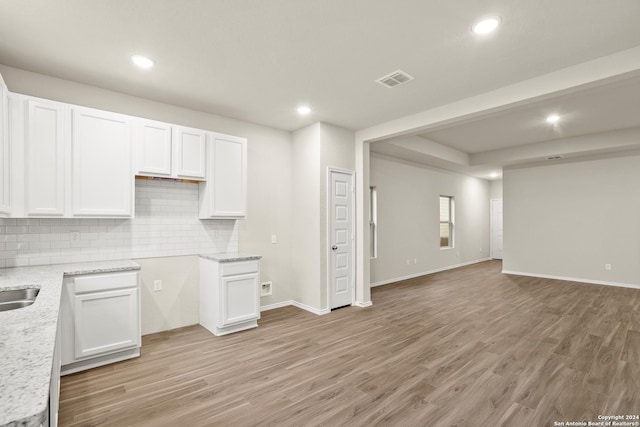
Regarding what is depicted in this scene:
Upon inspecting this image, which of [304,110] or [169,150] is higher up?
[304,110]

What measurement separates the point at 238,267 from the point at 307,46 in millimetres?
2493

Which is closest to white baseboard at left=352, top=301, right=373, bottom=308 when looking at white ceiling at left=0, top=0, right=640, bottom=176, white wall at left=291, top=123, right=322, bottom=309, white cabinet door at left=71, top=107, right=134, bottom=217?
white wall at left=291, top=123, right=322, bottom=309

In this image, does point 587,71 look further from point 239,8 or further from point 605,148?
point 605,148

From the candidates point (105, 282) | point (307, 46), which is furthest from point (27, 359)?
point (307, 46)

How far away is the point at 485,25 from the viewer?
235cm

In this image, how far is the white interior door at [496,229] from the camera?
10.3 m

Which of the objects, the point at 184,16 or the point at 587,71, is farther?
the point at 587,71

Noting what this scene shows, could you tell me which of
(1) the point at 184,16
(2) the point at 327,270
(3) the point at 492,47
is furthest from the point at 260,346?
(3) the point at 492,47

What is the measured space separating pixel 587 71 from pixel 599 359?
2722mm

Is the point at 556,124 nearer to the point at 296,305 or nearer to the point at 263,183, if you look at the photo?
the point at 263,183

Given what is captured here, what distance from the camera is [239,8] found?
217cm

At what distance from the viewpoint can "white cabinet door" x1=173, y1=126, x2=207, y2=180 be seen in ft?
11.9

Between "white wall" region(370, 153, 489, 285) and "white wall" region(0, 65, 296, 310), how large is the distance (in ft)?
7.08

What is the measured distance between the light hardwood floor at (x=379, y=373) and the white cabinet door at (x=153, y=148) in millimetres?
1891
